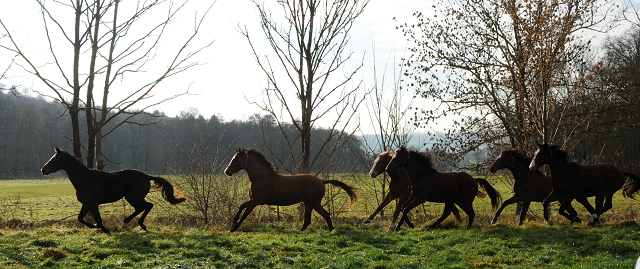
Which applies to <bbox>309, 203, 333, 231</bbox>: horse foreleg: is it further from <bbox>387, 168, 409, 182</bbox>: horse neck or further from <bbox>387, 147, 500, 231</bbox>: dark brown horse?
<bbox>387, 168, 409, 182</bbox>: horse neck

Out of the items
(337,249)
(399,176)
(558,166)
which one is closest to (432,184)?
(399,176)

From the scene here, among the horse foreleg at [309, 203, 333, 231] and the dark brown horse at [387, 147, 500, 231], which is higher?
the dark brown horse at [387, 147, 500, 231]

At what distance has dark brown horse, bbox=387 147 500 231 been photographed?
32.4ft

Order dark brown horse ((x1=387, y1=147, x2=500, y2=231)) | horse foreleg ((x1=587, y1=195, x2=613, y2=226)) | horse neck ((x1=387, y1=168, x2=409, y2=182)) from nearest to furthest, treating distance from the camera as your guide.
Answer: horse foreleg ((x1=587, y1=195, x2=613, y2=226))
dark brown horse ((x1=387, y1=147, x2=500, y2=231))
horse neck ((x1=387, y1=168, x2=409, y2=182))

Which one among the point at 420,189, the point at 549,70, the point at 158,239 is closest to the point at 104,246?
the point at 158,239

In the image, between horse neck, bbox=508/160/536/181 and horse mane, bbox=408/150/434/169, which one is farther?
horse neck, bbox=508/160/536/181

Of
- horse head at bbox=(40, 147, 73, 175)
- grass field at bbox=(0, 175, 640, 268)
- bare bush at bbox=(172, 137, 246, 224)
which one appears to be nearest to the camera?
grass field at bbox=(0, 175, 640, 268)

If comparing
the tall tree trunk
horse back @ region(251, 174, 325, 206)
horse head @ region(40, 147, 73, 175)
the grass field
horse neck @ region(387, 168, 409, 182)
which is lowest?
the grass field

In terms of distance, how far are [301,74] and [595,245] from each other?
9.72 metres

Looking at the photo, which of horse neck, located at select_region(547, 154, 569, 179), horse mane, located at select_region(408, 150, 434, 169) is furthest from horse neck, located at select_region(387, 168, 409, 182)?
horse neck, located at select_region(547, 154, 569, 179)

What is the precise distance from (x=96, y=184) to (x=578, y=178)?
1010 centimetres

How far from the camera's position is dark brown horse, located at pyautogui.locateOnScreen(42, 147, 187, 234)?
30.6ft

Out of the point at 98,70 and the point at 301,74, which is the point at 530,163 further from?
the point at 98,70

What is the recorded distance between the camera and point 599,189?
9453 mm
